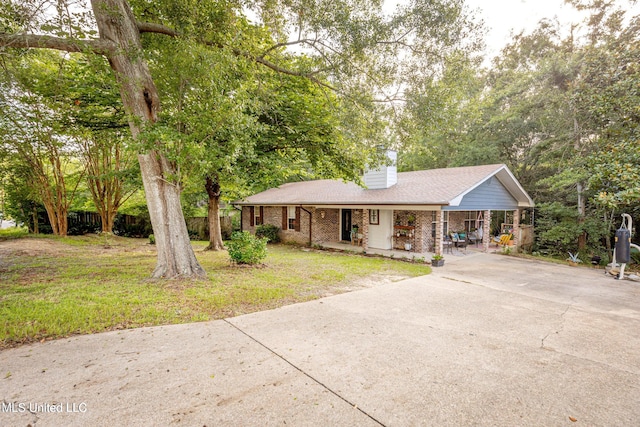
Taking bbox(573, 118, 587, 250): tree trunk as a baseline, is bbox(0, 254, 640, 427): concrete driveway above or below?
below

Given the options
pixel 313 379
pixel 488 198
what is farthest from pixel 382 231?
pixel 313 379

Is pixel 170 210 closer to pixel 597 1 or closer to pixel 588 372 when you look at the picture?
pixel 588 372

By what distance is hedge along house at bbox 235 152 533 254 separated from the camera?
10766mm

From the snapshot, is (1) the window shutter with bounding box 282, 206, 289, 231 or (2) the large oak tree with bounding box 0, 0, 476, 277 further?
(1) the window shutter with bounding box 282, 206, 289, 231

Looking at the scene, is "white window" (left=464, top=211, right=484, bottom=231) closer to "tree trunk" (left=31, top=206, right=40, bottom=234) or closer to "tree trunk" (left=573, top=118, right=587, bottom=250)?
"tree trunk" (left=573, top=118, right=587, bottom=250)

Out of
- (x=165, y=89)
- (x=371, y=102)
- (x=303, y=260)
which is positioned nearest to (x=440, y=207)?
(x=371, y=102)

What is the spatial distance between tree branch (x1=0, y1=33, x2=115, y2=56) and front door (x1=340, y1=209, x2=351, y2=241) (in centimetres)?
1171

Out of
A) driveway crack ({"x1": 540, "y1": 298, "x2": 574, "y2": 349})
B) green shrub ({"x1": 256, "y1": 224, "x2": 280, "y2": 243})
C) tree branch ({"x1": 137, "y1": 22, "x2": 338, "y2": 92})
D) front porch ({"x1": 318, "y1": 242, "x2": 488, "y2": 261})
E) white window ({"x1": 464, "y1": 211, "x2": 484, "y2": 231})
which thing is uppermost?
tree branch ({"x1": 137, "y1": 22, "x2": 338, "y2": 92})

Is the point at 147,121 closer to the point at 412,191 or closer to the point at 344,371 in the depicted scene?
the point at 344,371

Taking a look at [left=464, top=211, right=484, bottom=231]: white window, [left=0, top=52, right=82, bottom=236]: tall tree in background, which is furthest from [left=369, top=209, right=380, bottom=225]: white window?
[left=0, top=52, right=82, bottom=236]: tall tree in background

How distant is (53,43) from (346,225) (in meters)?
12.7

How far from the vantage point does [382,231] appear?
13.2 m

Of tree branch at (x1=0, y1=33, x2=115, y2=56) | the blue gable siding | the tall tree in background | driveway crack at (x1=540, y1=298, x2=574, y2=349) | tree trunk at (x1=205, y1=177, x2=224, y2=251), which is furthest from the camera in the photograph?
tree trunk at (x1=205, y1=177, x2=224, y2=251)

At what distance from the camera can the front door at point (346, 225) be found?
1544 cm
